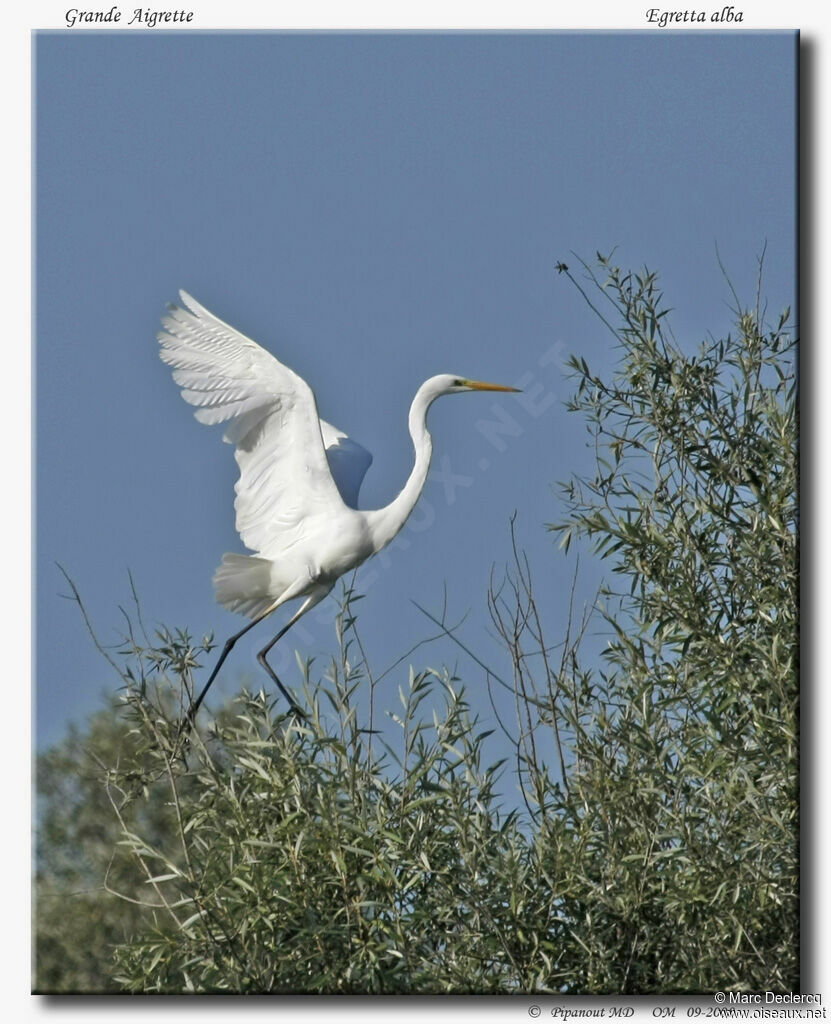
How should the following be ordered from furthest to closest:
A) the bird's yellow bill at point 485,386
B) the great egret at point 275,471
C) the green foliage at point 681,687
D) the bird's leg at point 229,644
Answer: the bird's yellow bill at point 485,386 < the great egret at point 275,471 < the bird's leg at point 229,644 < the green foliage at point 681,687

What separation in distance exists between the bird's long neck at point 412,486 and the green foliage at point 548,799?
0.65 meters

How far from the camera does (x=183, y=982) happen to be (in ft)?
10.8

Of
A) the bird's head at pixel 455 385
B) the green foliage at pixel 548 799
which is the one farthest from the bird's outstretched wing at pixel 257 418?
the green foliage at pixel 548 799

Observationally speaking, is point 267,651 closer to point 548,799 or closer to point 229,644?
point 229,644

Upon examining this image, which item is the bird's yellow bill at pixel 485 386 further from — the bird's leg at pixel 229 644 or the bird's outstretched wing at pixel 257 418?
the bird's leg at pixel 229 644

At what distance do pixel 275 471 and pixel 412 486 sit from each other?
369 mm

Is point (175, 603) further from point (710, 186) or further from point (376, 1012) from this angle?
point (710, 186)

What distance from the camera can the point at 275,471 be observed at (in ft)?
13.3

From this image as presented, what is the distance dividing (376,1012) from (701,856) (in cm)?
77

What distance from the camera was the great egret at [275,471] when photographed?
12.8ft

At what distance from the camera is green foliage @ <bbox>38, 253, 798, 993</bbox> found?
3.15 m
